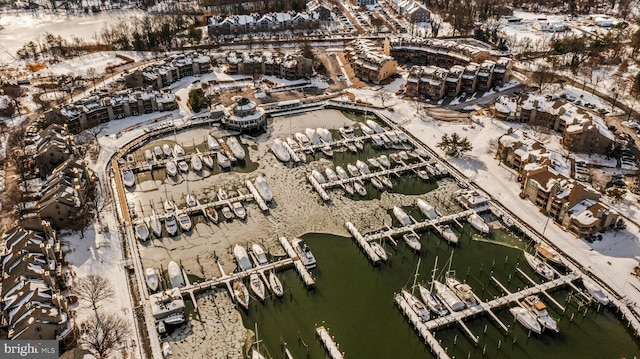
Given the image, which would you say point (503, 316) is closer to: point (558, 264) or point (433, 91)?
point (558, 264)

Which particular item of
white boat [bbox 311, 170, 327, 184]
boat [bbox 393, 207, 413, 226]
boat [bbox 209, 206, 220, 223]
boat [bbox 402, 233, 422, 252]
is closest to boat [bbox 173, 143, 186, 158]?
boat [bbox 209, 206, 220, 223]

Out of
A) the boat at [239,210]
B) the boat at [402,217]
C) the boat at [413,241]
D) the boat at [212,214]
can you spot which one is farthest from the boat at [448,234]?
the boat at [212,214]

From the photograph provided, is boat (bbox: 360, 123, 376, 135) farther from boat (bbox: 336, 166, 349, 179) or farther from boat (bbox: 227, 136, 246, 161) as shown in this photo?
boat (bbox: 227, 136, 246, 161)

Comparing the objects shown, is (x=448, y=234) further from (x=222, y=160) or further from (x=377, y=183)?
(x=222, y=160)

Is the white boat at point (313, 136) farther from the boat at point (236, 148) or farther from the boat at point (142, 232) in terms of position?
the boat at point (142, 232)

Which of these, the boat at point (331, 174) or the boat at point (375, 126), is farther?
the boat at point (375, 126)

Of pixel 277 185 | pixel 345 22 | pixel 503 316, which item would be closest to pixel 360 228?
pixel 277 185

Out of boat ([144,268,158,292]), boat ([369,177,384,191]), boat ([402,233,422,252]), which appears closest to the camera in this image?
boat ([144,268,158,292])
